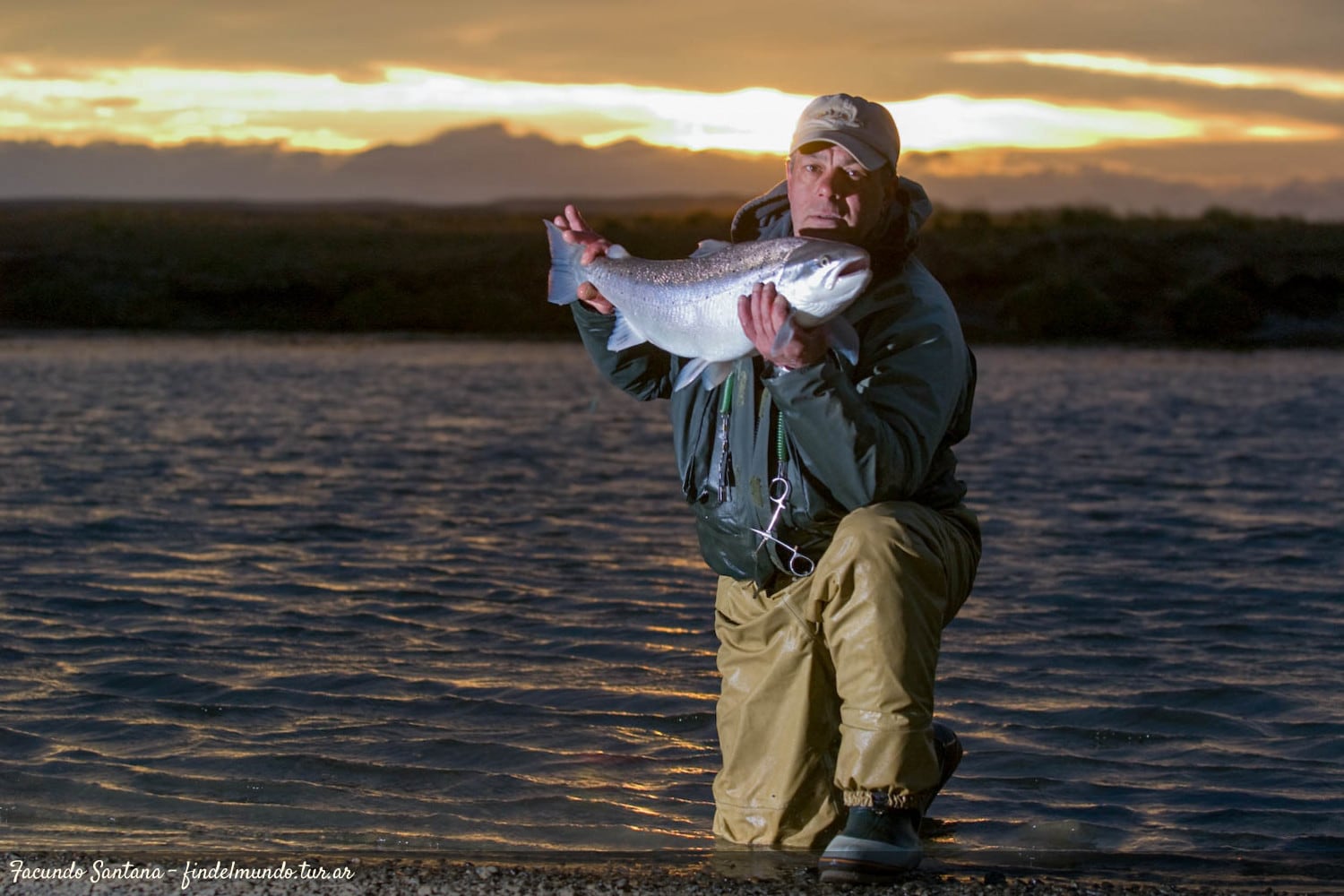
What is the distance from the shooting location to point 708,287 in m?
4.25

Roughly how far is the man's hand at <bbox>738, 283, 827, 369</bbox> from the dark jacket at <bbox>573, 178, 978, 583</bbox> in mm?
37

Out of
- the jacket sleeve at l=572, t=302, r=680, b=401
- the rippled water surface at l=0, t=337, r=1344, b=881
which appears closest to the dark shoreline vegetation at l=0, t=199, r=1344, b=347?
the rippled water surface at l=0, t=337, r=1344, b=881

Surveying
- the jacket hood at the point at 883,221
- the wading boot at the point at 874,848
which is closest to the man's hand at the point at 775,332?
the jacket hood at the point at 883,221

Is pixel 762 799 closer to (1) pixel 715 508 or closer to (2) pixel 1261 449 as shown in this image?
(1) pixel 715 508

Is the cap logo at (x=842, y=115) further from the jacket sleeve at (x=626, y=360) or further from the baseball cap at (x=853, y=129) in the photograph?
the jacket sleeve at (x=626, y=360)

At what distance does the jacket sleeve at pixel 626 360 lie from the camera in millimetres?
4859

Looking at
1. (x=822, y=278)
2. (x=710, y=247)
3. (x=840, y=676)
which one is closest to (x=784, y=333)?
(x=822, y=278)

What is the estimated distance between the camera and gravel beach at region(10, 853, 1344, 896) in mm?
4043

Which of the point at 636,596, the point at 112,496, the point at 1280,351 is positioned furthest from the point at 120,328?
the point at 636,596

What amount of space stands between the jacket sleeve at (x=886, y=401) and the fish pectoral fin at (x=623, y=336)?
55 cm

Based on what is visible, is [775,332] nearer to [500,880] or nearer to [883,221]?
[883,221]

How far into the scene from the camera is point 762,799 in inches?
178

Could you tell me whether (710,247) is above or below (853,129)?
below

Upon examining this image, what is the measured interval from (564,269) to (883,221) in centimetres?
93
